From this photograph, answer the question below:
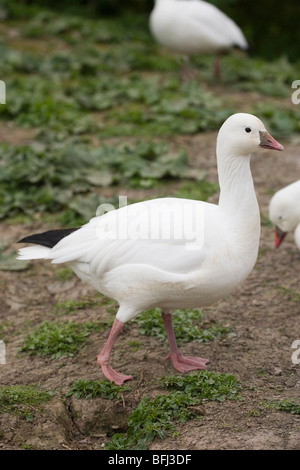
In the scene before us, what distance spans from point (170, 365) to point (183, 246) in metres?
0.92

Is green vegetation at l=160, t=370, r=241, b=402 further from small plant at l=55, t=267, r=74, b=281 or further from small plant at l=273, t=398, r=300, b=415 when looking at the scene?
small plant at l=55, t=267, r=74, b=281

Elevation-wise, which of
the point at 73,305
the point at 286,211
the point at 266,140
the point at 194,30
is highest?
the point at 194,30

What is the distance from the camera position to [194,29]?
10.2 metres

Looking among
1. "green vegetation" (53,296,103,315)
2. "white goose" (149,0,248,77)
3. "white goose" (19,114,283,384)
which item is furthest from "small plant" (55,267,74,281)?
"white goose" (149,0,248,77)

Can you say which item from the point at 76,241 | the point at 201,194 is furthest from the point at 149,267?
the point at 201,194

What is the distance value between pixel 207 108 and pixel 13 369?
207 inches

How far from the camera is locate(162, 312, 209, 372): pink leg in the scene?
14.7 ft

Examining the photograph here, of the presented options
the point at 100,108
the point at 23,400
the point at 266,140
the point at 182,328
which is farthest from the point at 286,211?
the point at 100,108

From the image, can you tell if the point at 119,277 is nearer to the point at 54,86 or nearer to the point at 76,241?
the point at 76,241

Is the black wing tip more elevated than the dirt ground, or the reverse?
the black wing tip

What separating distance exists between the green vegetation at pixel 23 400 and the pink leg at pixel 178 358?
2.69 feet

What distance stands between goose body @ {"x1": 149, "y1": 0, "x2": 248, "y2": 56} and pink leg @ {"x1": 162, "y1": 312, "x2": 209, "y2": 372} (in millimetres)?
6655

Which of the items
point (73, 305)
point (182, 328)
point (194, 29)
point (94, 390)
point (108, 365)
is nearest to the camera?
point (94, 390)

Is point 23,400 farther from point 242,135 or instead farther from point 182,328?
point 242,135
